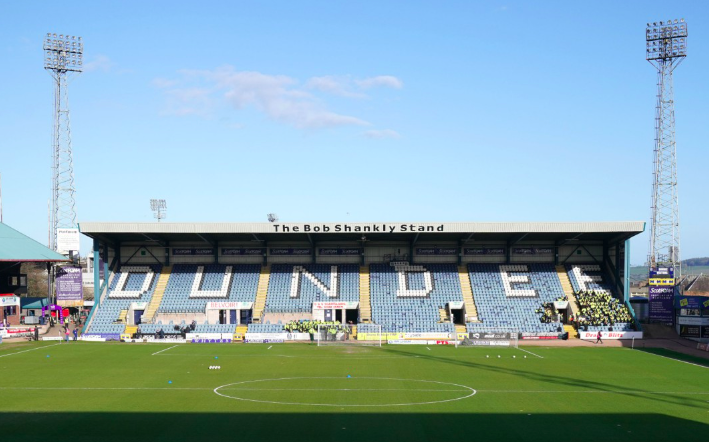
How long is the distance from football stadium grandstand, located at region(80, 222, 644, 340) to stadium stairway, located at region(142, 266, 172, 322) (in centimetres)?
12

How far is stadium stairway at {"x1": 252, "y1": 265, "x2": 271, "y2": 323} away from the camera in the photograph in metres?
73.1

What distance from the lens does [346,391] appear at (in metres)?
35.9

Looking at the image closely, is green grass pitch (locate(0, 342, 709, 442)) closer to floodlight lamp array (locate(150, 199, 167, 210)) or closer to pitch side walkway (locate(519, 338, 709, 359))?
pitch side walkway (locate(519, 338, 709, 359))

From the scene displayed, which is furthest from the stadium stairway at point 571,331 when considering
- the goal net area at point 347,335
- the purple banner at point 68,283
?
the purple banner at point 68,283

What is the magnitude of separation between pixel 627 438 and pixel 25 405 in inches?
1038

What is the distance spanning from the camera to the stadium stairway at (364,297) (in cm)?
7256

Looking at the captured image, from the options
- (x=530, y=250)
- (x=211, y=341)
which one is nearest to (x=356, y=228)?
(x=211, y=341)

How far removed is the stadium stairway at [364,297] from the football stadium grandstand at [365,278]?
6.2 inches

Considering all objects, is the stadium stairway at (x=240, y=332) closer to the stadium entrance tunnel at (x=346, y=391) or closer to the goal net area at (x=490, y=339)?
the goal net area at (x=490, y=339)

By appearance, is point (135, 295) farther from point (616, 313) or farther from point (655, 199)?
point (655, 199)

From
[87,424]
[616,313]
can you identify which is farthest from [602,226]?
[87,424]

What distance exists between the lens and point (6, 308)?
74500mm

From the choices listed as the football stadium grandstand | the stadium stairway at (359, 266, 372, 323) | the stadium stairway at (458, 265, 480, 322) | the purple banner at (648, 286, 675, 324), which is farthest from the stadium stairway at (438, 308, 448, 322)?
the purple banner at (648, 286, 675, 324)

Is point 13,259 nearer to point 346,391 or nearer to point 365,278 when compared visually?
point 365,278
